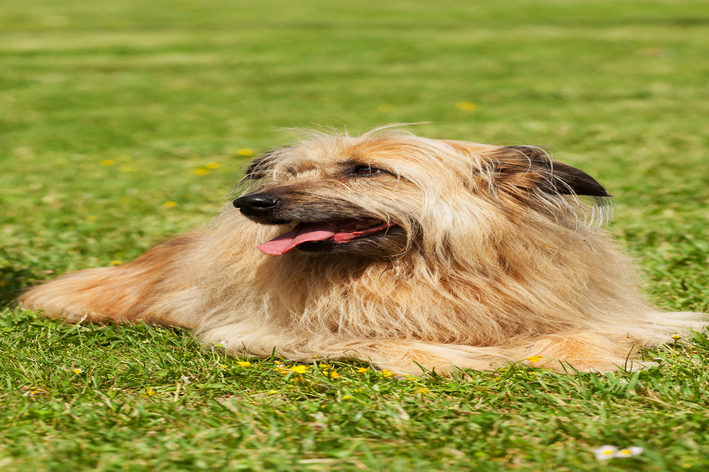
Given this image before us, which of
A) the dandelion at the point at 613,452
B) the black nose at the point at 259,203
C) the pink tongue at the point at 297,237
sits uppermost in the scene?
the black nose at the point at 259,203

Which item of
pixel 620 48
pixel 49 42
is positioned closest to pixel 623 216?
pixel 620 48

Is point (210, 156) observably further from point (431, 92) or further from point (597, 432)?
point (597, 432)

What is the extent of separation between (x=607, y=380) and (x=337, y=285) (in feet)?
4.35

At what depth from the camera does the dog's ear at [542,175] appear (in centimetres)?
381

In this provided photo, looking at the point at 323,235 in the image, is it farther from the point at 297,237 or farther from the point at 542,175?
the point at 542,175

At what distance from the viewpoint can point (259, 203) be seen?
3.60 meters

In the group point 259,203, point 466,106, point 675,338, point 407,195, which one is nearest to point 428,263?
point 407,195

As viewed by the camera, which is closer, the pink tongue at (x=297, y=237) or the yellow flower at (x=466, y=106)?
the pink tongue at (x=297, y=237)

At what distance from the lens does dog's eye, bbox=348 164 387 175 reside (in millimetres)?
3820

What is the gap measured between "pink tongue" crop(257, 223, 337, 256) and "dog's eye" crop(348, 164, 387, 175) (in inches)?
11.7

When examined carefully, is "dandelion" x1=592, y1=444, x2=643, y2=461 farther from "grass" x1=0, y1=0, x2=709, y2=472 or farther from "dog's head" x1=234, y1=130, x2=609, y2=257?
"dog's head" x1=234, y1=130, x2=609, y2=257

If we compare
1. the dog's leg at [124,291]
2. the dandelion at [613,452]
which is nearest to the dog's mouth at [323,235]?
the dog's leg at [124,291]

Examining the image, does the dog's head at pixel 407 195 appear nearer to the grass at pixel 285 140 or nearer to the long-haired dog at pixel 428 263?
the long-haired dog at pixel 428 263

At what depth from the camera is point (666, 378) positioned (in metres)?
3.34
